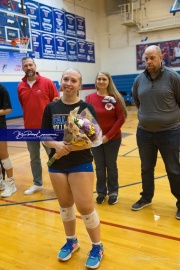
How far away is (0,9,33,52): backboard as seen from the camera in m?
9.11

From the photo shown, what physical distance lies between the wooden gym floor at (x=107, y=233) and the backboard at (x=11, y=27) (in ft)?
22.5

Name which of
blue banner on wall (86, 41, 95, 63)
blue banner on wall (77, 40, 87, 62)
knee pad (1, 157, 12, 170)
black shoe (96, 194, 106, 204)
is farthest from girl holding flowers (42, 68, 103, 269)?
blue banner on wall (86, 41, 95, 63)

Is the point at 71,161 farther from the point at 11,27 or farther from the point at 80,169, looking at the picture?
the point at 11,27

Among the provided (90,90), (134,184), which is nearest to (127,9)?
(90,90)

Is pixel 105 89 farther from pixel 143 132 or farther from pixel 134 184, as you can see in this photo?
pixel 134 184

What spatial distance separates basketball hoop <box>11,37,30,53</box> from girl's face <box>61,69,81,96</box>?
8341 mm

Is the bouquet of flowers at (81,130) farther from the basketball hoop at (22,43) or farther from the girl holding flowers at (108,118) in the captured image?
the basketball hoop at (22,43)

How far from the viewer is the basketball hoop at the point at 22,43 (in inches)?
372

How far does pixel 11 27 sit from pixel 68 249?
8891mm

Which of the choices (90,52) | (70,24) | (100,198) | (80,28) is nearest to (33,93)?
(100,198)

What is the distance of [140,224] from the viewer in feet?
9.02

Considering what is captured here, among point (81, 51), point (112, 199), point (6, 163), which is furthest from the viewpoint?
point (81, 51)

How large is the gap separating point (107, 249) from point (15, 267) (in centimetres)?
77

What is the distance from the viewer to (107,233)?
2.61 metres
